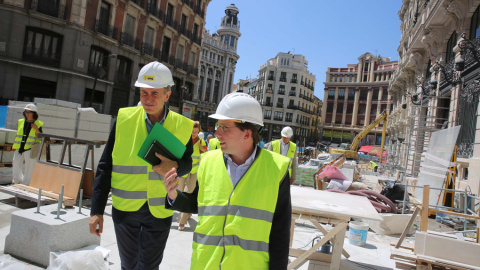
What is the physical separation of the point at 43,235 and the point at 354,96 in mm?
74700

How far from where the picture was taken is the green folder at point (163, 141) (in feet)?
7.06

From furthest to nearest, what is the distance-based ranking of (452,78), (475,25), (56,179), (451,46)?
(451,46) → (452,78) → (475,25) → (56,179)

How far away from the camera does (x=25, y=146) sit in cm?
723

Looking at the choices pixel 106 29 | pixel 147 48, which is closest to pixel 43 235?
pixel 106 29

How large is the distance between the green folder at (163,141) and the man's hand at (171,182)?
13.0 inches

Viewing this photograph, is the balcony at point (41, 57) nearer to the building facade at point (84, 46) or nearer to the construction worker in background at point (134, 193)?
the building facade at point (84, 46)

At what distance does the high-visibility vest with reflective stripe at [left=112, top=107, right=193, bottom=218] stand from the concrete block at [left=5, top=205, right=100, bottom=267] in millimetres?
1564

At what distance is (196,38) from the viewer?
120 feet

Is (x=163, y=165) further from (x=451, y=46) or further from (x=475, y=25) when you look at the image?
(x=451, y=46)

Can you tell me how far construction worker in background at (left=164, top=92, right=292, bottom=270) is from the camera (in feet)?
5.96

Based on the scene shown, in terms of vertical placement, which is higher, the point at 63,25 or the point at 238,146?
the point at 63,25

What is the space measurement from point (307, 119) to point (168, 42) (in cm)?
6044

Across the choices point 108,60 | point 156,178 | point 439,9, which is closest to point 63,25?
point 108,60

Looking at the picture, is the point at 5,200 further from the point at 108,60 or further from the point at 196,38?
the point at 196,38
